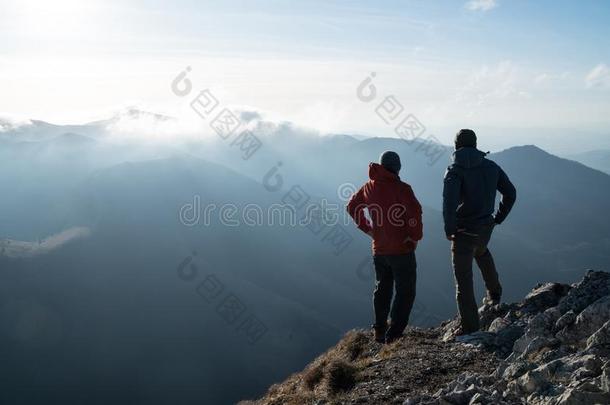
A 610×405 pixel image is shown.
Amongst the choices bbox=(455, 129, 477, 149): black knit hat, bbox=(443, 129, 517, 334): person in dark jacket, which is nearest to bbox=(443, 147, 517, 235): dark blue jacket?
bbox=(443, 129, 517, 334): person in dark jacket

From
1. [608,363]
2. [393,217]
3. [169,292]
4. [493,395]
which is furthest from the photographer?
[169,292]

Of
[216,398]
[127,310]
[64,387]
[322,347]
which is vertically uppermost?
[127,310]

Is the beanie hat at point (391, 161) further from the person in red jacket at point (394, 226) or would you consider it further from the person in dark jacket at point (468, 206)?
the person in dark jacket at point (468, 206)

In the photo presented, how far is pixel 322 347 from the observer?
7141 inches

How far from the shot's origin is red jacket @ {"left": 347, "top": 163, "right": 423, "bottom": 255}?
1080 cm

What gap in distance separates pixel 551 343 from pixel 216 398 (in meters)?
152

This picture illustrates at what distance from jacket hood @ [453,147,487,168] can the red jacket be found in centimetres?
117

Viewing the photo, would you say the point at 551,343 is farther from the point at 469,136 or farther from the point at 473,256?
the point at 469,136

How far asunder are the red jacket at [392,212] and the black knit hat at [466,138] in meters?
1.41

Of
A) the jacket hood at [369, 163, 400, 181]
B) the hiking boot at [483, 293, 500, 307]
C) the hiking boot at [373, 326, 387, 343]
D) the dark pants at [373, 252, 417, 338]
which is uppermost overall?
the jacket hood at [369, 163, 400, 181]

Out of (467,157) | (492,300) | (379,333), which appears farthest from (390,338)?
(467,157)

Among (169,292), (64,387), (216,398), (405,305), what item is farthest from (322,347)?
(405,305)

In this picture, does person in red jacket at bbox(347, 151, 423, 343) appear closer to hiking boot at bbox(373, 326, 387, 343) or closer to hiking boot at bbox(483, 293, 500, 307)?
hiking boot at bbox(373, 326, 387, 343)

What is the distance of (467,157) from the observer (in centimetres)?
1013
